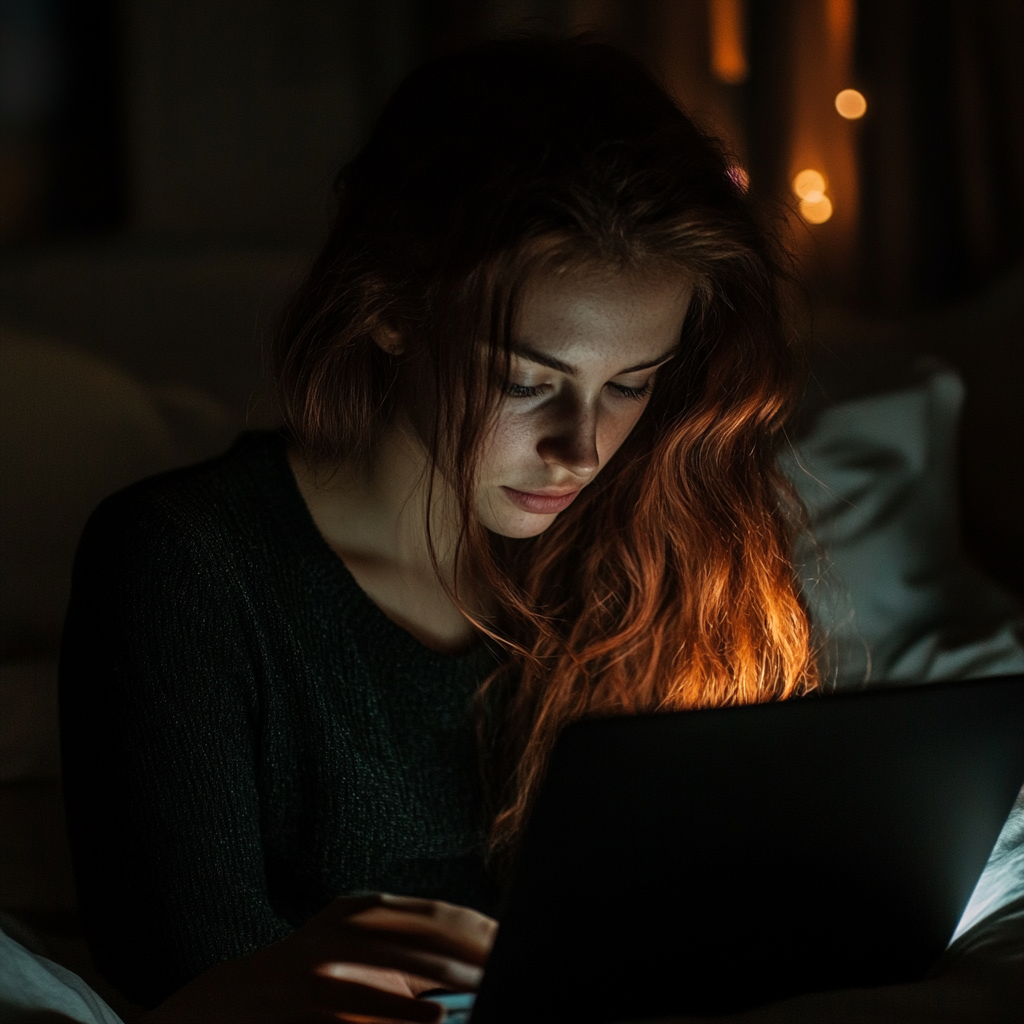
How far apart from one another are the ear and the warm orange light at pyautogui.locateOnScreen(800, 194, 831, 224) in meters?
1.47

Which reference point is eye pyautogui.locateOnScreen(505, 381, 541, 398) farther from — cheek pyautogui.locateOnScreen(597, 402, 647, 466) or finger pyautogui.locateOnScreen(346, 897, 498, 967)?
finger pyautogui.locateOnScreen(346, 897, 498, 967)

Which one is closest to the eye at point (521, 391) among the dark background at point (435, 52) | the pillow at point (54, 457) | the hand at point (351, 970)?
the hand at point (351, 970)

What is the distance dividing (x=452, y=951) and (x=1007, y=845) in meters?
0.43

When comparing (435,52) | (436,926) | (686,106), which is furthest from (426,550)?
(435,52)

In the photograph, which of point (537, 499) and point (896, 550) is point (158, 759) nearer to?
point (537, 499)

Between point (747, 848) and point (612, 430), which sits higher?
point (612, 430)

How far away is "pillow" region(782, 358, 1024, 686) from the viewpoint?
120 cm

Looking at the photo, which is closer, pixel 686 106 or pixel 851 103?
pixel 686 106

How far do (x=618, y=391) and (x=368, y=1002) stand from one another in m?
0.44

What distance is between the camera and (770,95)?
2105mm

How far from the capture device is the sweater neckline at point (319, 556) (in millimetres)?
899

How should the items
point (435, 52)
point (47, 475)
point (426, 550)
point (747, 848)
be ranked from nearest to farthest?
point (747, 848) < point (426, 550) < point (47, 475) < point (435, 52)

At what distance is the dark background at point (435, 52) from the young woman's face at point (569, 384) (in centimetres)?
99

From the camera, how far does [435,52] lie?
179 centimetres
